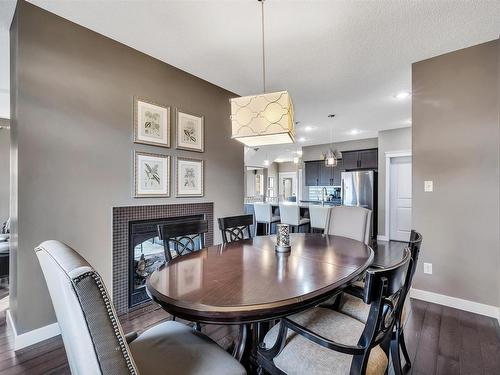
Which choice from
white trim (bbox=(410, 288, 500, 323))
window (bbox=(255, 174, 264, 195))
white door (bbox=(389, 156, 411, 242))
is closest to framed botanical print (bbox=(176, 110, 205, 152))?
white trim (bbox=(410, 288, 500, 323))

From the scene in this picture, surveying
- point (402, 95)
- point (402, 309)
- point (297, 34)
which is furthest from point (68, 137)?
point (402, 95)

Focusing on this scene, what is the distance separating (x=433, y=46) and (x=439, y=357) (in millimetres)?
2690

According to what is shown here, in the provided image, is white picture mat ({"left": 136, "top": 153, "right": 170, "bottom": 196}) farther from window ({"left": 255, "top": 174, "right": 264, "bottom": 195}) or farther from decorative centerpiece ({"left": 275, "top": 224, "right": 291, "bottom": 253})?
window ({"left": 255, "top": 174, "right": 264, "bottom": 195})

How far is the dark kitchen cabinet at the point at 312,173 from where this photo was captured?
7314mm

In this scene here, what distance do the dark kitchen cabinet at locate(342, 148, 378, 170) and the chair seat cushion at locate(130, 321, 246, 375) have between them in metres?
6.18

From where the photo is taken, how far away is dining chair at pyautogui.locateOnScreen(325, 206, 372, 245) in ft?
8.00

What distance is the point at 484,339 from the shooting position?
1916 millimetres

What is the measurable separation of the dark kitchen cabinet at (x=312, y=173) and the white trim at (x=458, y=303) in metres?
4.83

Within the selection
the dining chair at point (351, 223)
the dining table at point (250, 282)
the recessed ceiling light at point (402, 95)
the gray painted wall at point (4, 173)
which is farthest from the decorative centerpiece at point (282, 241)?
the gray painted wall at point (4, 173)

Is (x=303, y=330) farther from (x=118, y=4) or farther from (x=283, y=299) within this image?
(x=118, y=4)

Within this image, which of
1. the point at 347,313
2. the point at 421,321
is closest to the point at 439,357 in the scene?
the point at 421,321

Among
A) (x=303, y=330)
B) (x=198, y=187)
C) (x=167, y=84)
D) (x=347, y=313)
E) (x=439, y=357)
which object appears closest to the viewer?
(x=303, y=330)

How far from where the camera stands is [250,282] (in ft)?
3.87

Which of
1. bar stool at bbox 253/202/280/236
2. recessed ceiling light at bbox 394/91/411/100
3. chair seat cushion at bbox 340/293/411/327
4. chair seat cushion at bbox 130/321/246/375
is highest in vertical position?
recessed ceiling light at bbox 394/91/411/100
